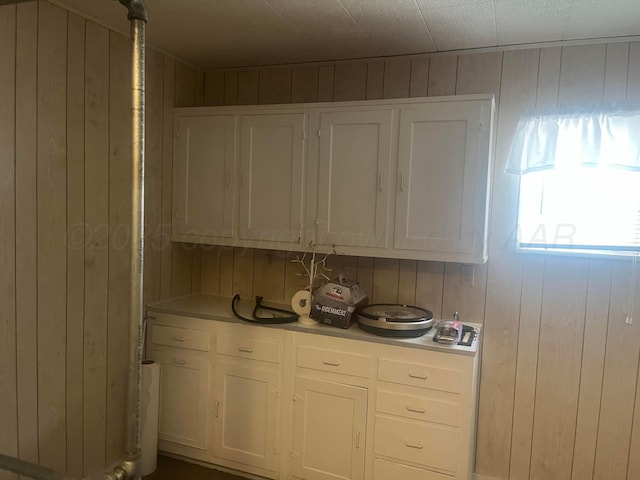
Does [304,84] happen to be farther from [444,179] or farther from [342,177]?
[444,179]

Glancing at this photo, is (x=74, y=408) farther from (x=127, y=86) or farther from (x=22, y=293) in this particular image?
(x=127, y=86)

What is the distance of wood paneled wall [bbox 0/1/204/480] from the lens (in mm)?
2096

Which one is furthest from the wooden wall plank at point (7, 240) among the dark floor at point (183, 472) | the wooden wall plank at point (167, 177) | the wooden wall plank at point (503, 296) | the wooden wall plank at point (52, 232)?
the wooden wall plank at point (503, 296)

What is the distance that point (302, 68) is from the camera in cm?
304

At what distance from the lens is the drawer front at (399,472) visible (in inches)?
92.1

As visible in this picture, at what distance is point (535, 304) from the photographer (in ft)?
8.61

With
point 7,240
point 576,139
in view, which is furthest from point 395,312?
point 7,240

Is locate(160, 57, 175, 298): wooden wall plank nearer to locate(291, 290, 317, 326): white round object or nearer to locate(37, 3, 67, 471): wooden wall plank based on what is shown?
locate(37, 3, 67, 471): wooden wall plank

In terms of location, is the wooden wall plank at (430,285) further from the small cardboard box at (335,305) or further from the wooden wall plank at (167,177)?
the wooden wall plank at (167,177)

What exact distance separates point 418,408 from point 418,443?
17cm

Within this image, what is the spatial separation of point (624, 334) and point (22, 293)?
2896 mm

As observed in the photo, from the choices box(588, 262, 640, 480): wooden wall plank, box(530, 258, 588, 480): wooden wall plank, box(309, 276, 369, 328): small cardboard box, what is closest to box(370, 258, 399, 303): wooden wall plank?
box(309, 276, 369, 328): small cardboard box

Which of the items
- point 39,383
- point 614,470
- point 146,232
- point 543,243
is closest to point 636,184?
point 543,243

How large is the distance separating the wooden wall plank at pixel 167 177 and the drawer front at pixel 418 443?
61.5 inches
